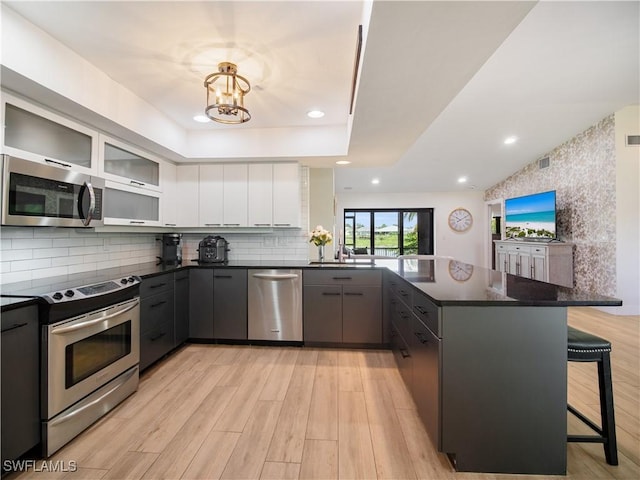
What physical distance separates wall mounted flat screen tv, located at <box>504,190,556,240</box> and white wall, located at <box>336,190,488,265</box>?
4.58 feet

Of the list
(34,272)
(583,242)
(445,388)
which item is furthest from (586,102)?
(34,272)

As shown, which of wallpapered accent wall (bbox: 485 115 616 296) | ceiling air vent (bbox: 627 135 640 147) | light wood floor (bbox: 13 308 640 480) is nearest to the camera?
light wood floor (bbox: 13 308 640 480)

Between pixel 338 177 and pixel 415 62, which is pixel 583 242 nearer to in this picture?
pixel 338 177

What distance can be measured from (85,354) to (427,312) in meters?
2.07

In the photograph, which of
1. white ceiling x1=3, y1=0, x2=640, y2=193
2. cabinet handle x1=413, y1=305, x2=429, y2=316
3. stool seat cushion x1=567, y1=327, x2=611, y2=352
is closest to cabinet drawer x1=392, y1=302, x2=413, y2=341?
cabinet handle x1=413, y1=305, x2=429, y2=316

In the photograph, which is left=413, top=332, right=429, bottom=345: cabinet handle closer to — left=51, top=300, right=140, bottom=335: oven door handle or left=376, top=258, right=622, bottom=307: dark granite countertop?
left=376, top=258, right=622, bottom=307: dark granite countertop

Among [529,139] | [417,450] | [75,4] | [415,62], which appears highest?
[529,139]

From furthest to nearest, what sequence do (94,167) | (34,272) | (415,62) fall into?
(94,167) < (34,272) < (415,62)

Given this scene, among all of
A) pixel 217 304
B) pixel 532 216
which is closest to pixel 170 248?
pixel 217 304

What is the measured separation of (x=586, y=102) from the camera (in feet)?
14.2

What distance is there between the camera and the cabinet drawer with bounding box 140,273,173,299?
2520 mm

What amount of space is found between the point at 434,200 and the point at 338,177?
318cm

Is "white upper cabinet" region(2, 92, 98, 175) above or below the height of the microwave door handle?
above

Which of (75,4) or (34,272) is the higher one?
(75,4)
